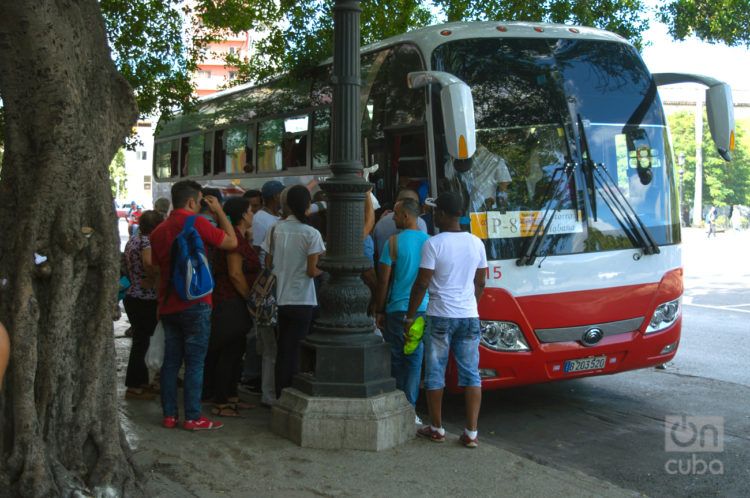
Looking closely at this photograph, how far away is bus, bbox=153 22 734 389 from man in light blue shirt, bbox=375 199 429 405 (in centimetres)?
63

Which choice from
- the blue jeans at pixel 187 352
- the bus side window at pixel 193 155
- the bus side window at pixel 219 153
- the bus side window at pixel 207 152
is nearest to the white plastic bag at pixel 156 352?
the blue jeans at pixel 187 352

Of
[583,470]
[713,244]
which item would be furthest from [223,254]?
[713,244]

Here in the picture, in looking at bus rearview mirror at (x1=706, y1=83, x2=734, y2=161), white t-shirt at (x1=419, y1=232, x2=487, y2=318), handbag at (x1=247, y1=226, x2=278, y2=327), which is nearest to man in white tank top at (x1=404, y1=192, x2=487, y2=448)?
white t-shirt at (x1=419, y1=232, x2=487, y2=318)

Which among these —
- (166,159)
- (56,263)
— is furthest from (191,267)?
(166,159)

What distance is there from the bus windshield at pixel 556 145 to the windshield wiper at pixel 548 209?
1 cm

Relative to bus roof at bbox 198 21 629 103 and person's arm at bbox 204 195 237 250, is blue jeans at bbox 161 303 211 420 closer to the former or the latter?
person's arm at bbox 204 195 237 250

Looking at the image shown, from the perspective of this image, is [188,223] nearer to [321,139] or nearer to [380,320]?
[380,320]

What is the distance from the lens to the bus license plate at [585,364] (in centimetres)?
730

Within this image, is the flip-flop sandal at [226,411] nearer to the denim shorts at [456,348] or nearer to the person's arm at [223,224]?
the person's arm at [223,224]

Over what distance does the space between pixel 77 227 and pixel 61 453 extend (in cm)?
119

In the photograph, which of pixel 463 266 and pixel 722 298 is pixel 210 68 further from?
pixel 463 266

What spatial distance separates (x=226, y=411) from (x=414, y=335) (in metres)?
1.70

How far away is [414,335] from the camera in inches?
251

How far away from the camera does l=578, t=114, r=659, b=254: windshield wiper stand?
752 centimetres
